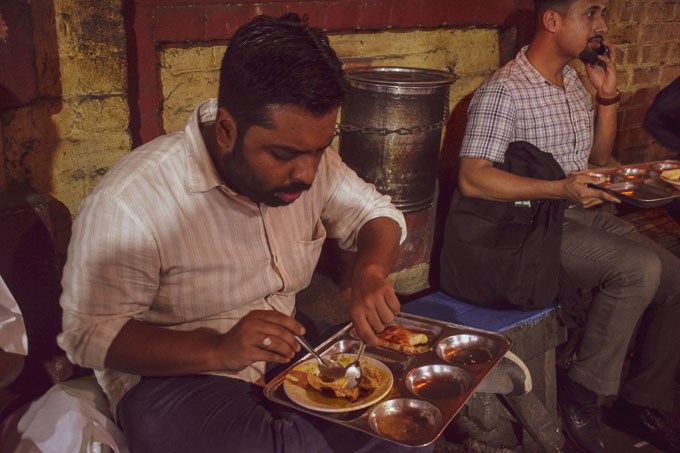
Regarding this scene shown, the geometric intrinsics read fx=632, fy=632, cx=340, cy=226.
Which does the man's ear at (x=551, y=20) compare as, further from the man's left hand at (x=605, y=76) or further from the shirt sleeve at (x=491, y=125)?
the man's left hand at (x=605, y=76)

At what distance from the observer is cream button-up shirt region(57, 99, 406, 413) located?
72.4 inches

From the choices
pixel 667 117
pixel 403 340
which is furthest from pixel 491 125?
pixel 403 340

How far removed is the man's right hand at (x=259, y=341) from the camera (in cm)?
180

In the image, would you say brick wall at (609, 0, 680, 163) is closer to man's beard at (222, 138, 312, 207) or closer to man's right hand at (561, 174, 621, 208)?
man's right hand at (561, 174, 621, 208)

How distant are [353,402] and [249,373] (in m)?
0.42

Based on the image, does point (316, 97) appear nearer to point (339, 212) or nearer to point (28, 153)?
Answer: point (339, 212)

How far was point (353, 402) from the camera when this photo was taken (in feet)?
6.52

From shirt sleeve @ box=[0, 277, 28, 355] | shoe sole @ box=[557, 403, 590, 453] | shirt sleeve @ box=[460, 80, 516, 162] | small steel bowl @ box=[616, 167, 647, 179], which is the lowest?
shoe sole @ box=[557, 403, 590, 453]

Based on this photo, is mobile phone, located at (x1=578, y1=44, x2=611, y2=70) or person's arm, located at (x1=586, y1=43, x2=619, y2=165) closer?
mobile phone, located at (x1=578, y1=44, x2=611, y2=70)

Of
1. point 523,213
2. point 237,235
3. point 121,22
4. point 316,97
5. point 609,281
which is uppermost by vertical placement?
point 121,22

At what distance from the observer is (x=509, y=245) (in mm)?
3189

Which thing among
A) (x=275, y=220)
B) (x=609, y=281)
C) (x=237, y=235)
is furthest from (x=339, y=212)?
(x=609, y=281)

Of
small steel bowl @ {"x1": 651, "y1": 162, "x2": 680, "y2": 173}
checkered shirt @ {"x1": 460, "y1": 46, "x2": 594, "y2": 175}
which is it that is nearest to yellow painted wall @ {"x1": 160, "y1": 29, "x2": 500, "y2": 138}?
checkered shirt @ {"x1": 460, "y1": 46, "x2": 594, "y2": 175}

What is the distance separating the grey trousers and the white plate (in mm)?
1660
